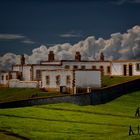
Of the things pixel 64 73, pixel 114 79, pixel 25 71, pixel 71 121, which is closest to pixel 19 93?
pixel 64 73

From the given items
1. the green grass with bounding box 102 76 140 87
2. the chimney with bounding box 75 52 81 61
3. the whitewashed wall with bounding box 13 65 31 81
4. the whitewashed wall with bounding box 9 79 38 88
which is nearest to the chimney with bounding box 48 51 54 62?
the chimney with bounding box 75 52 81 61

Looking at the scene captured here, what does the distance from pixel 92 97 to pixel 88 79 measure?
794cm

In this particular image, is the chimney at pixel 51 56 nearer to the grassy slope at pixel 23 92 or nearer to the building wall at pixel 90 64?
the building wall at pixel 90 64

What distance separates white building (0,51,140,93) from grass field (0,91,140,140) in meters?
9.16

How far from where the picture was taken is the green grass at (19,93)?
67375 millimetres

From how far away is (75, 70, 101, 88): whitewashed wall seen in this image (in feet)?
231

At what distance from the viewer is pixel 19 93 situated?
72.2 metres

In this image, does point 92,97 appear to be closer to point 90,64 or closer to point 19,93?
point 19,93

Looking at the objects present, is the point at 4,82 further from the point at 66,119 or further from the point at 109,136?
the point at 109,136

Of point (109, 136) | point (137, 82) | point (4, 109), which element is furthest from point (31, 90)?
point (109, 136)

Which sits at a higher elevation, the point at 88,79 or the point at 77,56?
the point at 77,56

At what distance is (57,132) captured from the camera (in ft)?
137

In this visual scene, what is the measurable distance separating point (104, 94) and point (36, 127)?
24.5 metres

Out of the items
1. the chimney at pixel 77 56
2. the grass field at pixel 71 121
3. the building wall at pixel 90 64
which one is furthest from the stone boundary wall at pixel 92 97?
the chimney at pixel 77 56
